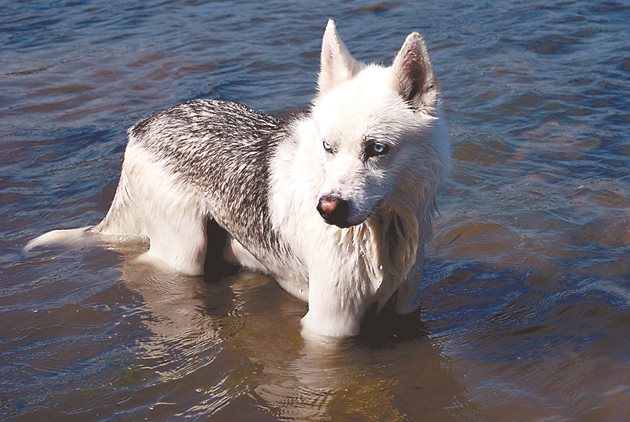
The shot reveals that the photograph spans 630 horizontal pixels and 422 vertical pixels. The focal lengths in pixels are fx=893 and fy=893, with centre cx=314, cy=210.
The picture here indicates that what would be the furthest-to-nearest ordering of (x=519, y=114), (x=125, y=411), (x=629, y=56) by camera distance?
(x=629, y=56)
(x=519, y=114)
(x=125, y=411)

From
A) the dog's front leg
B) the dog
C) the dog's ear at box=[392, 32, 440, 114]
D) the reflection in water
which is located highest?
the dog's ear at box=[392, 32, 440, 114]

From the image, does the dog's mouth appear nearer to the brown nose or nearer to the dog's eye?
the brown nose

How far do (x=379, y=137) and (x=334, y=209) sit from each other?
507 mm

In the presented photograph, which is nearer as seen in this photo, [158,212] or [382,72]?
[382,72]

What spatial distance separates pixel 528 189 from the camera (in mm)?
7926

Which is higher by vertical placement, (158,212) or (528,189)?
(158,212)

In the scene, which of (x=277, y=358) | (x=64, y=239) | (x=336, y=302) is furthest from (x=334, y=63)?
(x=64, y=239)

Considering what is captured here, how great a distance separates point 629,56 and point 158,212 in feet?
21.8

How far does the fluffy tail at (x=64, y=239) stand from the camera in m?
7.43

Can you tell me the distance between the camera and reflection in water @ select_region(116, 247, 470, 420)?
5.11 m

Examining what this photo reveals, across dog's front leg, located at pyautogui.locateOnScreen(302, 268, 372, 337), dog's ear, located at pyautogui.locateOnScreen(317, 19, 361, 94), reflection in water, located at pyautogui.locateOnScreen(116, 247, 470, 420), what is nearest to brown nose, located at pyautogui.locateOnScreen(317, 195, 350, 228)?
dog's front leg, located at pyautogui.locateOnScreen(302, 268, 372, 337)

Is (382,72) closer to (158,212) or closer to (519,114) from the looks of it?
(158,212)

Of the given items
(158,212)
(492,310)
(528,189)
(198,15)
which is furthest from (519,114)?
(198,15)

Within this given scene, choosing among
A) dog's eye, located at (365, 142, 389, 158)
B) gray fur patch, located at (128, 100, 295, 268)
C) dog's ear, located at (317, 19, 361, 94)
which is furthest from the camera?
gray fur patch, located at (128, 100, 295, 268)
